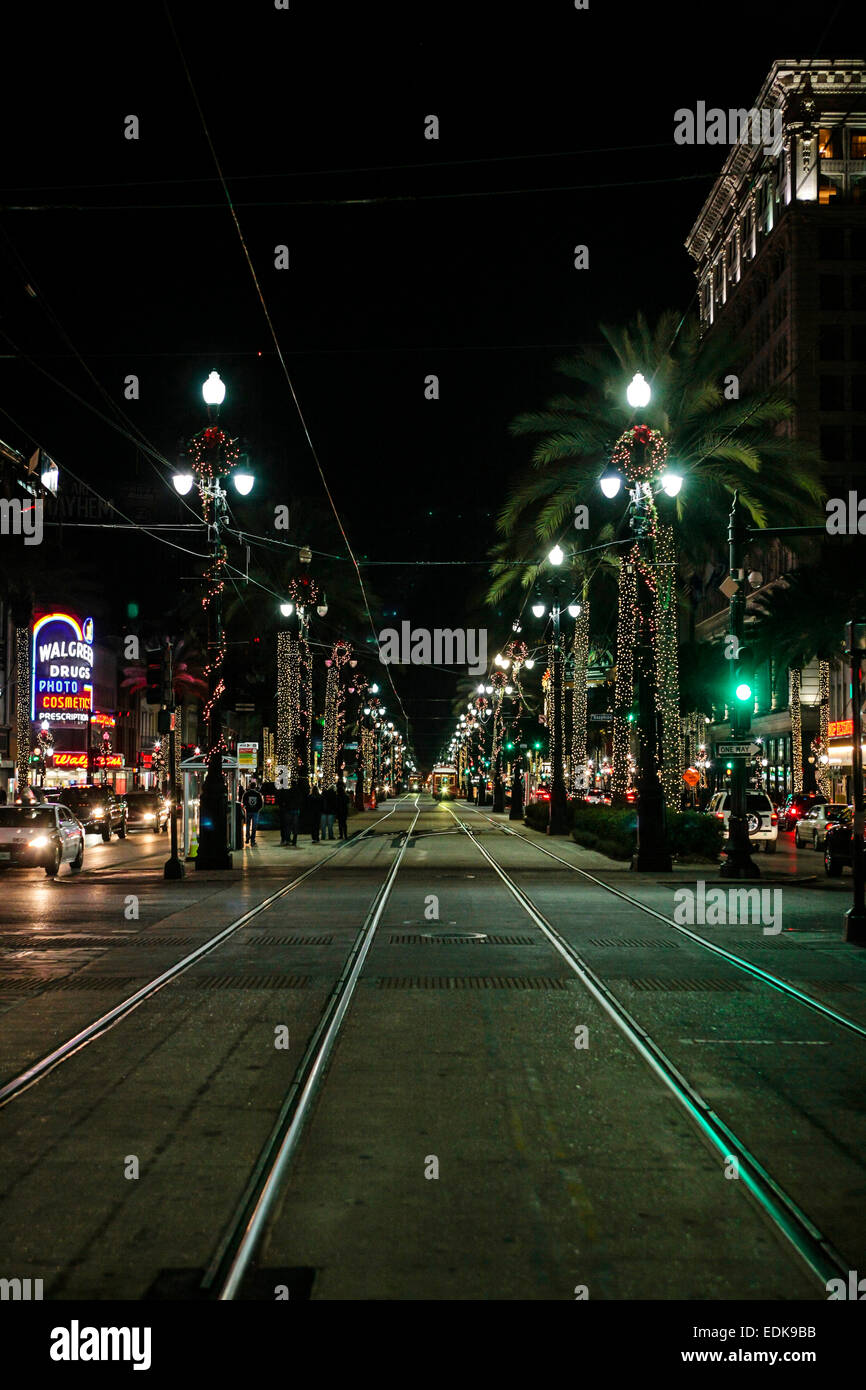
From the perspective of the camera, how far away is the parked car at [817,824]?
137 feet

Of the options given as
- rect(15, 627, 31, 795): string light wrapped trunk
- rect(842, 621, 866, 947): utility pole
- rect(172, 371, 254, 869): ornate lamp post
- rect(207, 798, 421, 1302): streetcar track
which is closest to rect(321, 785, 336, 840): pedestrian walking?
rect(172, 371, 254, 869): ornate lamp post

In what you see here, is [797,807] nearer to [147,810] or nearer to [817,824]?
[817,824]

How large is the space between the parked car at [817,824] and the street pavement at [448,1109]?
23.2m

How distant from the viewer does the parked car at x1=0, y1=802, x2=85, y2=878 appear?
31062 mm

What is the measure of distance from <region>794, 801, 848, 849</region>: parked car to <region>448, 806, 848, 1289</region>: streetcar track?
94.9ft

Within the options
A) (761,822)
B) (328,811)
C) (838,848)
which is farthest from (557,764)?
(838,848)

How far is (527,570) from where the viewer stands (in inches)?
1610

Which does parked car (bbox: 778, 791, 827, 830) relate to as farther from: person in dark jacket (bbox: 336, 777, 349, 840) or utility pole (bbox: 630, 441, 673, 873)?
utility pole (bbox: 630, 441, 673, 873)

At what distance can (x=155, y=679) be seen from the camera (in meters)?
30.0

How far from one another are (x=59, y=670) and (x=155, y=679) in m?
43.5

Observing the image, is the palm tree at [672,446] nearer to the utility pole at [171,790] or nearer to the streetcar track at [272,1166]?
the utility pole at [171,790]
